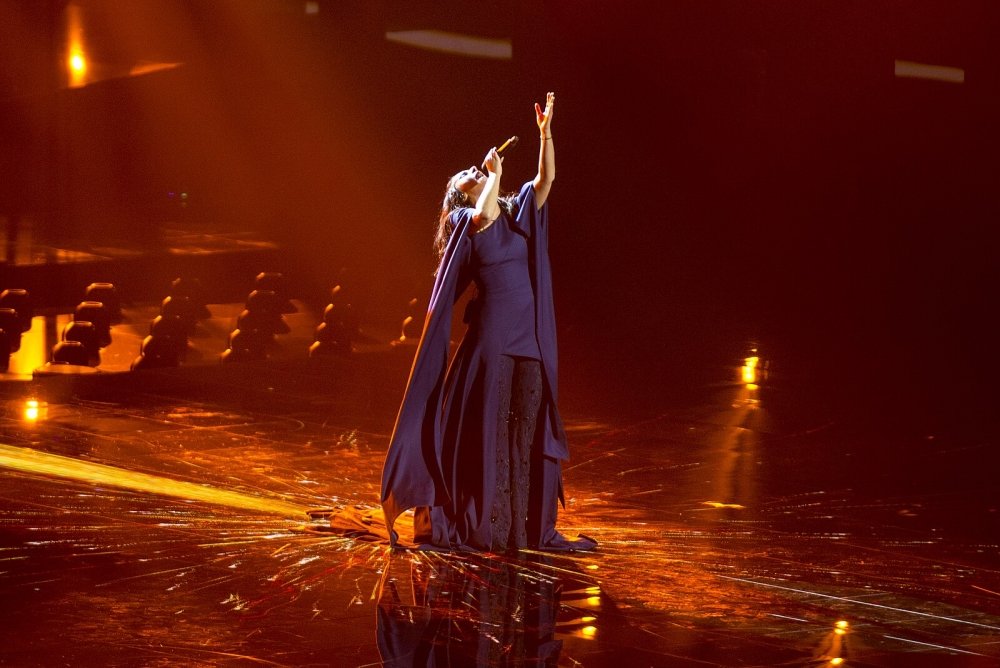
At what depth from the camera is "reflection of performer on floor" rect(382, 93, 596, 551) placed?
15.6 ft

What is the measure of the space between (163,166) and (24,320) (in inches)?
199

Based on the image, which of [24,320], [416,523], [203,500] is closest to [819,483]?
[416,523]

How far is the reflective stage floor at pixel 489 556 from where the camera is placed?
3777mm

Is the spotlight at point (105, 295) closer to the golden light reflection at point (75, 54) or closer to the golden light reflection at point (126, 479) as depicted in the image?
the golden light reflection at point (75, 54)

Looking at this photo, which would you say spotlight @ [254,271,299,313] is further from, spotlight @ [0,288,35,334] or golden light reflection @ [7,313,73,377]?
spotlight @ [0,288,35,334]

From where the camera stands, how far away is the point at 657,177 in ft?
45.9

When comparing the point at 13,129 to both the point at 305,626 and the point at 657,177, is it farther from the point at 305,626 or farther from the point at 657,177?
the point at 305,626

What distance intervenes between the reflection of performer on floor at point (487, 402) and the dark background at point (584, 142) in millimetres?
6541

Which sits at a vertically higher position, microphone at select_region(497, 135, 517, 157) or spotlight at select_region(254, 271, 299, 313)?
microphone at select_region(497, 135, 517, 157)

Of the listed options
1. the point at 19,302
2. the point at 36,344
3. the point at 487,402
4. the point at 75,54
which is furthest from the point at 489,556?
the point at 75,54

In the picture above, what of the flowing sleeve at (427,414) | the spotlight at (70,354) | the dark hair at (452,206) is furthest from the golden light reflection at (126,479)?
the spotlight at (70,354)

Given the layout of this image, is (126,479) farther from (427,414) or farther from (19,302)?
(19,302)

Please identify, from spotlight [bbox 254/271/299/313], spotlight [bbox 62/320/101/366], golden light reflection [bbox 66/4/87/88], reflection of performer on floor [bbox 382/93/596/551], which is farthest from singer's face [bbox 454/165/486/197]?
golden light reflection [bbox 66/4/87/88]

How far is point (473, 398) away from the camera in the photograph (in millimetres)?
4805
